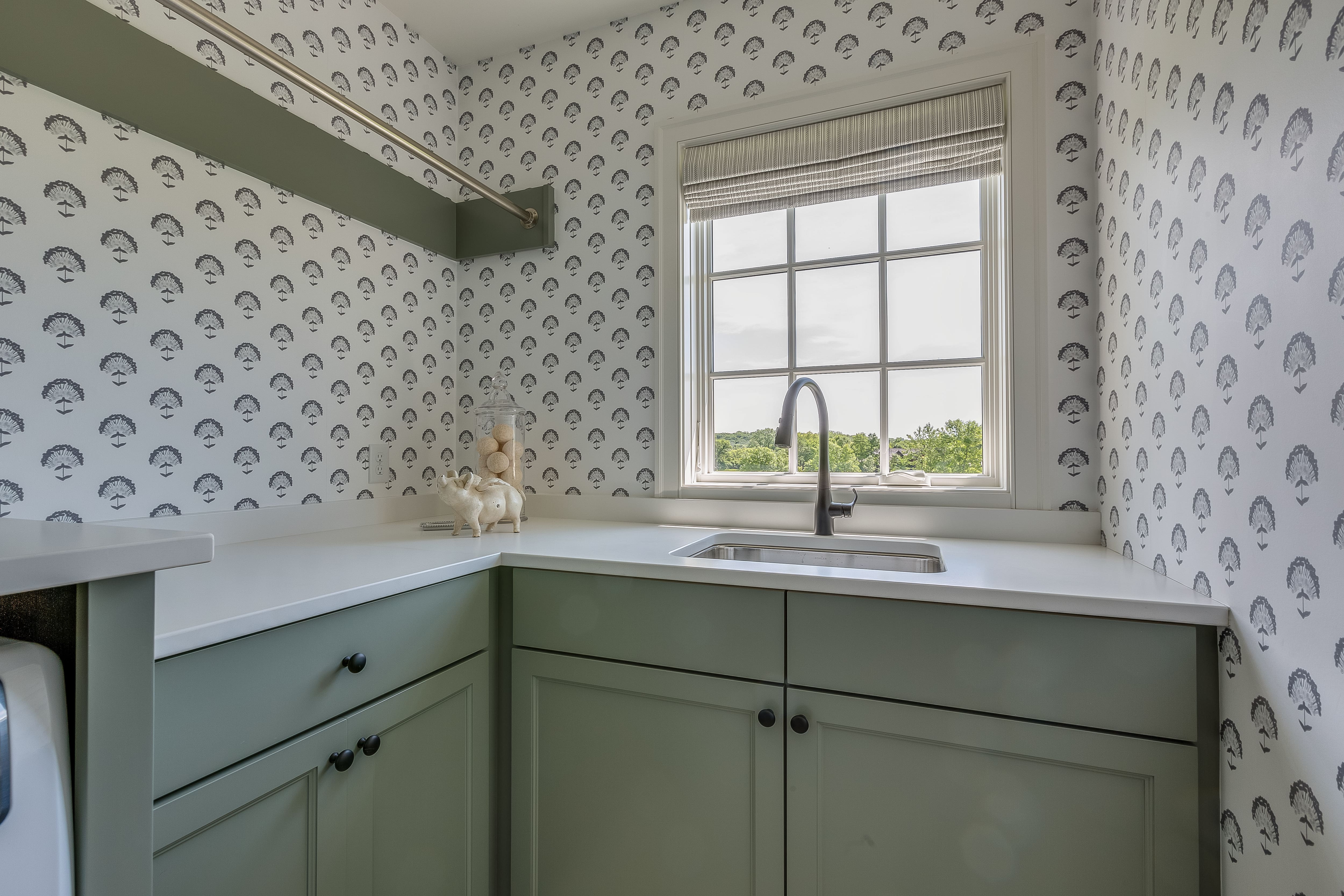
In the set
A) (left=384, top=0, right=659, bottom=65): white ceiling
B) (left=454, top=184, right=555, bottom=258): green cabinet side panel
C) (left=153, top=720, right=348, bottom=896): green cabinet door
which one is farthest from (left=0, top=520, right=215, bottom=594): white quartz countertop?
(left=384, top=0, right=659, bottom=65): white ceiling

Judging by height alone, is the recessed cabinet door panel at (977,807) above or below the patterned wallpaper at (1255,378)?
below

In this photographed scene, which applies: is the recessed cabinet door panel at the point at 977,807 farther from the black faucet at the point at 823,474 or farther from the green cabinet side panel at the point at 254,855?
the green cabinet side panel at the point at 254,855

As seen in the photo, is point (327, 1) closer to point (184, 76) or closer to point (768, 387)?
point (184, 76)

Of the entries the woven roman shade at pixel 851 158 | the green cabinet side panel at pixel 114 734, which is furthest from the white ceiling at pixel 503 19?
the green cabinet side panel at pixel 114 734

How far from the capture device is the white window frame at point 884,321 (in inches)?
61.7

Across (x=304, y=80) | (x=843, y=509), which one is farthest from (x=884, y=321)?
(x=304, y=80)

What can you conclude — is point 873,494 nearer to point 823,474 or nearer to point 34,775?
point 823,474

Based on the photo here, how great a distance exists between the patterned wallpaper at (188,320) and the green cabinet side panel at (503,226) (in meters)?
0.23

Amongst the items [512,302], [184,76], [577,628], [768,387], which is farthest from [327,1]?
[577,628]

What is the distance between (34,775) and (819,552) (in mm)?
1418

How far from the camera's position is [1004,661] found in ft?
3.32

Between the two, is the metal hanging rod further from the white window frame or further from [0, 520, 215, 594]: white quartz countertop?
[0, 520, 215, 594]: white quartz countertop

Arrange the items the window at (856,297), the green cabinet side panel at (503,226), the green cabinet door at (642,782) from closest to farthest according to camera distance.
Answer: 1. the green cabinet door at (642,782)
2. the window at (856,297)
3. the green cabinet side panel at (503,226)

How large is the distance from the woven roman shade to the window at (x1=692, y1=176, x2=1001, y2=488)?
6 centimetres
